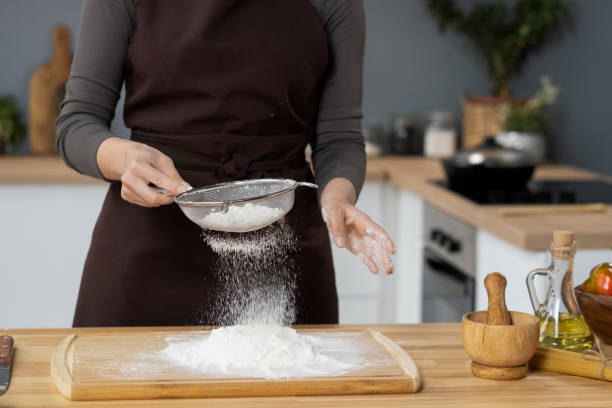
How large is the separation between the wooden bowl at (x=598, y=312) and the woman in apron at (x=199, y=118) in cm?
41

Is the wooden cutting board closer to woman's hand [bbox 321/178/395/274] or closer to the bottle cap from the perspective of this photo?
woman's hand [bbox 321/178/395/274]

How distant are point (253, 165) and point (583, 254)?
2.28 feet

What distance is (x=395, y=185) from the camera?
259 cm

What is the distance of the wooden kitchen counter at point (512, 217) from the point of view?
1.58m

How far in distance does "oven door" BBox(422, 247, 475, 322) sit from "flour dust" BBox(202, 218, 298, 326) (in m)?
0.70

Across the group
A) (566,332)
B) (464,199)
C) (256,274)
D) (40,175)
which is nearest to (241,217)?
(256,274)

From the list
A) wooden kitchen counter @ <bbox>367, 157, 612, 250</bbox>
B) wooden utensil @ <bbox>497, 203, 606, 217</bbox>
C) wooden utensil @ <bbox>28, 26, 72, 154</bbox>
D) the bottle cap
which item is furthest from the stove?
Result: wooden utensil @ <bbox>28, 26, 72, 154</bbox>

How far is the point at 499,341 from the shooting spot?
0.94 metres

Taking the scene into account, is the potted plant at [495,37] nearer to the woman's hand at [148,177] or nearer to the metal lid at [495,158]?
the metal lid at [495,158]

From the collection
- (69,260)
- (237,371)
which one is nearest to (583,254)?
(237,371)

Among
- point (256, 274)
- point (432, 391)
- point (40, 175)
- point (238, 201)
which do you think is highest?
point (40, 175)

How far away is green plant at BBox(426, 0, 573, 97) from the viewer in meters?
3.01

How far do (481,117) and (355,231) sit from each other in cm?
192

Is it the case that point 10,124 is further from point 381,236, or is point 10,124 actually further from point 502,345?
point 502,345
